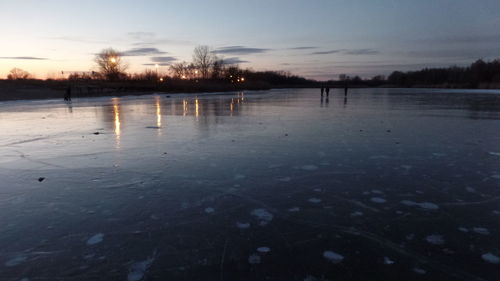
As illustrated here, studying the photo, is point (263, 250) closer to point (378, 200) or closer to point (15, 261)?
point (378, 200)

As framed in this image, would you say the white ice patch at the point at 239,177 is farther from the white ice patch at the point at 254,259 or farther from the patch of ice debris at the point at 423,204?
the patch of ice debris at the point at 423,204

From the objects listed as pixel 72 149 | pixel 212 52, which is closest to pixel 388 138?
pixel 72 149

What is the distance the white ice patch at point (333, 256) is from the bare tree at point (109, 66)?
8233 centimetres

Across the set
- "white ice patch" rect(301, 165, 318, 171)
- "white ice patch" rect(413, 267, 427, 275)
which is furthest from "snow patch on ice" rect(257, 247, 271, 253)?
"white ice patch" rect(301, 165, 318, 171)

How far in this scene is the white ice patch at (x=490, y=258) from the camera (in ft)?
8.57

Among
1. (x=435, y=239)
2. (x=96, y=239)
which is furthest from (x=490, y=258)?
(x=96, y=239)

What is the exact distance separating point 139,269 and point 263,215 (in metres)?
1.48

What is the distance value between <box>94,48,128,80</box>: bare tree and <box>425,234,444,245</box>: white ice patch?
8253 cm

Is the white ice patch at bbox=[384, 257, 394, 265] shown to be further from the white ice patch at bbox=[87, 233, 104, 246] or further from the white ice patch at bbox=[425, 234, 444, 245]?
the white ice patch at bbox=[87, 233, 104, 246]

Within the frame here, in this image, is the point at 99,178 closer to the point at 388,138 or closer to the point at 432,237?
the point at 432,237

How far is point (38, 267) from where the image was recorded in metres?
2.56

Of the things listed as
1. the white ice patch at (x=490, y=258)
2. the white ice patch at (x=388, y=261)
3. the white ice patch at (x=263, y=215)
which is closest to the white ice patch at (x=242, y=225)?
the white ice patch at (x=263, y=215)

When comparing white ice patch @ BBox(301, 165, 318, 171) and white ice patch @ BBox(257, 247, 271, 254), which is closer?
white ice patch @ BBox(257, 247, 271, 254)

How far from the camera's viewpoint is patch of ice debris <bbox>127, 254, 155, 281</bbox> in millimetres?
2441
